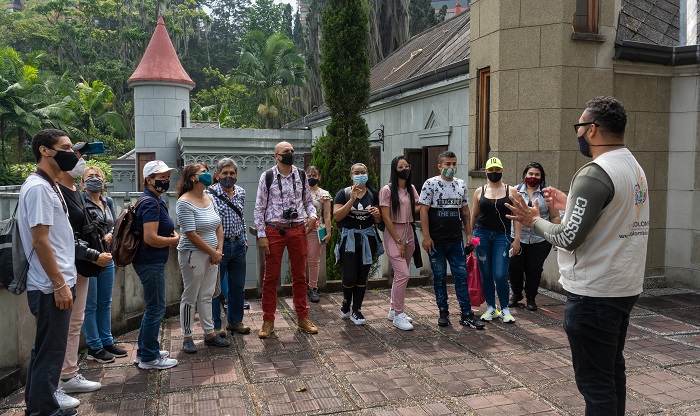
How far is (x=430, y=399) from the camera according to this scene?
4508 mm

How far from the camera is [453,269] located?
21.2 feet

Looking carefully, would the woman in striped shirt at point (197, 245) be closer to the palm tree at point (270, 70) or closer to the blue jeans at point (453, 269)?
the blue jeans at point (453, 269)

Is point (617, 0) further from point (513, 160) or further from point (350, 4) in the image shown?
point (350, 4)

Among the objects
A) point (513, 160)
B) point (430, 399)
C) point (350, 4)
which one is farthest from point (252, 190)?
point (430, 399)

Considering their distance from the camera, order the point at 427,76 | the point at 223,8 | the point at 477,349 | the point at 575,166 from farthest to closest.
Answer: the point at 223,8 → the point at 427,76 → the point at 575,166 → the point at 477,349

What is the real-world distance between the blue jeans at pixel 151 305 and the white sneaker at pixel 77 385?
59 centimetres

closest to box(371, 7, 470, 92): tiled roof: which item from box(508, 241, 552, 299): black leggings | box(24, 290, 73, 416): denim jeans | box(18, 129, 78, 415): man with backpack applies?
box(508, 241, 552, 299): black leggings

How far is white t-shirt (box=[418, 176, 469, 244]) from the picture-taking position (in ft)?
20.8

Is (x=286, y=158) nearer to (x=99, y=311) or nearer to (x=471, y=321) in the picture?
(x=99, y=311)

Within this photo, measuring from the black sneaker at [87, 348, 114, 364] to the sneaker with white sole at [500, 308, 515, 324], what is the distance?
14.0 feet

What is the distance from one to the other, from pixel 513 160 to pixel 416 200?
2.41m

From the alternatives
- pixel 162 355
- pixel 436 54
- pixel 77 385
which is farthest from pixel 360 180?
pixel 436 54

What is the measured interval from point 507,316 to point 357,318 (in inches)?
68.9

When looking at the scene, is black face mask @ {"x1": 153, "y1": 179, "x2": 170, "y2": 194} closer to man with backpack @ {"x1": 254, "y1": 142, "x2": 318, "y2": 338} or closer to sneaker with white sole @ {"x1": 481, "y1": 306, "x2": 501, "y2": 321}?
man with backpack @ {"x1": 254, "y1": 142, "x2": 318, "y2": 338}
